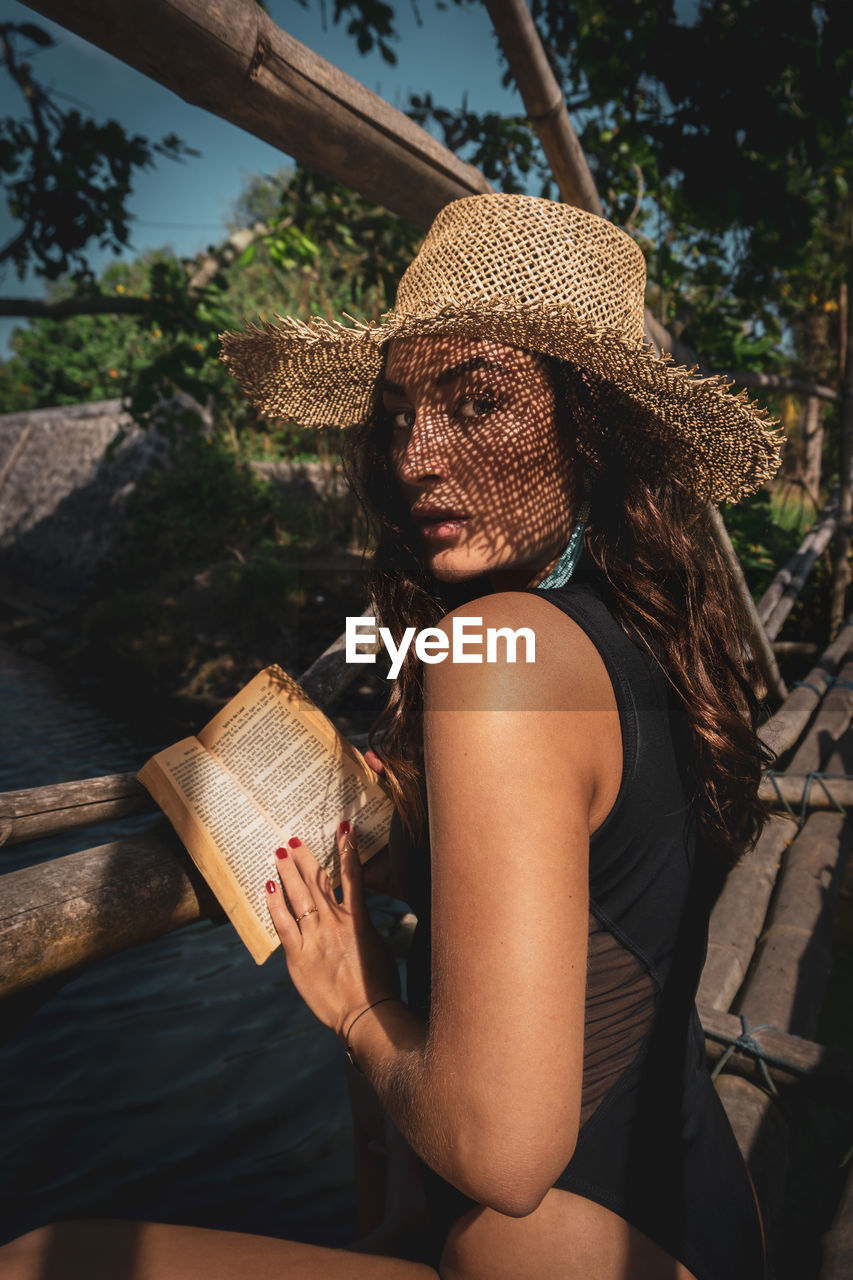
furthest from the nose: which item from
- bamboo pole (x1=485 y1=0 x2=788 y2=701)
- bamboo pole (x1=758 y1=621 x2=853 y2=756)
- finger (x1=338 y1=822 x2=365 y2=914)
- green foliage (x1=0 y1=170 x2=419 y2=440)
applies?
bamboo pole (x1=758 y1=621 x2=853 y2=756)

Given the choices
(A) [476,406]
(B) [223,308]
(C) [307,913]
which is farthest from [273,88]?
(B) [223,308]

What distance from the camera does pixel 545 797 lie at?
2.48ft

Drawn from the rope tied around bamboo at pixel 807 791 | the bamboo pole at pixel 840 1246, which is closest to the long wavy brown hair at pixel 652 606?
the bamboo pole at pixel 840 1246

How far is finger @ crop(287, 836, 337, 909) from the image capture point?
1175mm

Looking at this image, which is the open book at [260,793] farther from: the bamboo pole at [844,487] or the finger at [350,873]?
the bamboo pole at [844,487]

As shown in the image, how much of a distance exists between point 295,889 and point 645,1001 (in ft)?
1.72

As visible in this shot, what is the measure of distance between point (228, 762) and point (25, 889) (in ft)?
1.19

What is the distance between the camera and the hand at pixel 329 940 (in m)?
1.09

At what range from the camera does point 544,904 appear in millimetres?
732

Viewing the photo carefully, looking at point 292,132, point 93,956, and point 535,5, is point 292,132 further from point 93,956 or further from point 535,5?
point 535,5

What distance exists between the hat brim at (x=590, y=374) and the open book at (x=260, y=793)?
0.65 m

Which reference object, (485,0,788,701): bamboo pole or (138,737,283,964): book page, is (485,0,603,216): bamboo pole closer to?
(485,0,788,701): bamboo pole

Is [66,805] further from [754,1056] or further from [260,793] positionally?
[754,1056]

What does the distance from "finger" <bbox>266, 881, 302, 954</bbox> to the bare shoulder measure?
1.69 ft
